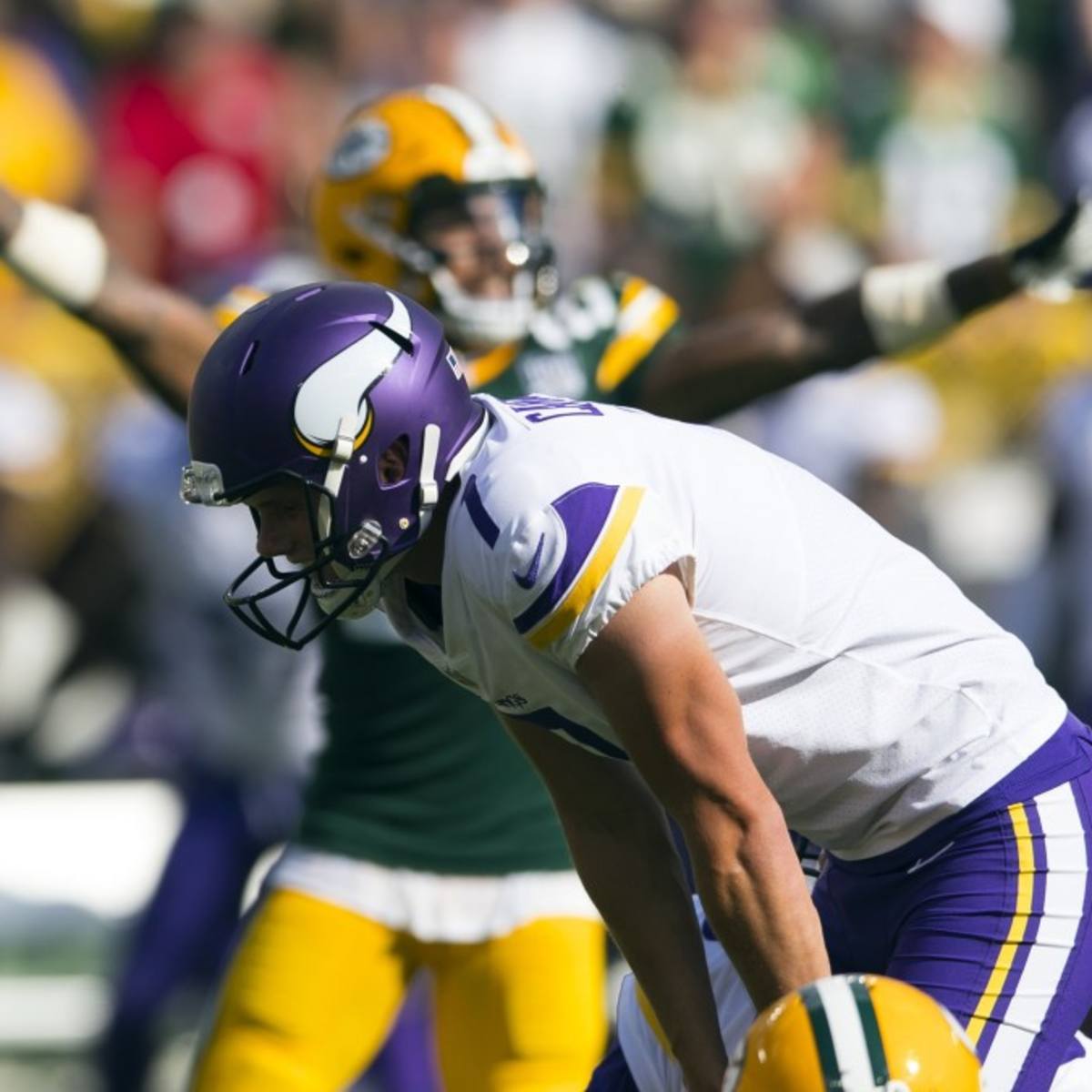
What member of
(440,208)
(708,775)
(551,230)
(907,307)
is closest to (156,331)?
(440,208)

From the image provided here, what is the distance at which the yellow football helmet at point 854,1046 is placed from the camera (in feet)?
8.84

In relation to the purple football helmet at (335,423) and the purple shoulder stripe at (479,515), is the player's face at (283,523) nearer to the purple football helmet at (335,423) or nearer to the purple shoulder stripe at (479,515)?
the purple football helmet at (335,423)

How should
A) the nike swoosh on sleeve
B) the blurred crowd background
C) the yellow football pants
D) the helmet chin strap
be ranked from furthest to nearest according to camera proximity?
the blurred crowd background → the yellow football pants → the helmet chin strap → the nike swoosh on sleeve

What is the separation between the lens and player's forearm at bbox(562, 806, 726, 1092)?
311 cm

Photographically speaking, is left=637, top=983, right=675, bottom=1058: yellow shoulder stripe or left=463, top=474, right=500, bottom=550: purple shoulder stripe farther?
left=637, top=983, right=675, bottom=1058: yellow shoulder stripe

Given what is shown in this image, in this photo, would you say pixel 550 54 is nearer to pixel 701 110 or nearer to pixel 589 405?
pixel 701 110

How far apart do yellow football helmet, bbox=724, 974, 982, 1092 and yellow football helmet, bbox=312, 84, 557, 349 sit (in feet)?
6.40

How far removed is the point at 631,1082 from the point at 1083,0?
6622 millimetres

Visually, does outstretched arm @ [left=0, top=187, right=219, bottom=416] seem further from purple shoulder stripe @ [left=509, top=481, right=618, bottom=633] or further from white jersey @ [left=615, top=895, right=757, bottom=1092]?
purple shoulder stripe @ [left=509, top=481, right=618, bottom=633]

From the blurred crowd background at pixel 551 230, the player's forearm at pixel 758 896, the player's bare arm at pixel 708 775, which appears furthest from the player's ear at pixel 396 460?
the blurred crowd background at pixel 551 230

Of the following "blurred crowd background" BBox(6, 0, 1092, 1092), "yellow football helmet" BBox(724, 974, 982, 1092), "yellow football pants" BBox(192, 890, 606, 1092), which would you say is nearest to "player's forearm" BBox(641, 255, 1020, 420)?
"yellow football pants" BBox(192, 890, 606, 1092)

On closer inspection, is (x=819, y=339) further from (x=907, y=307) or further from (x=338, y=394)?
(x=338, y=394)

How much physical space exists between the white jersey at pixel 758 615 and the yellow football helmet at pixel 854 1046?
0.37m

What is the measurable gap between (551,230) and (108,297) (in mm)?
3079
